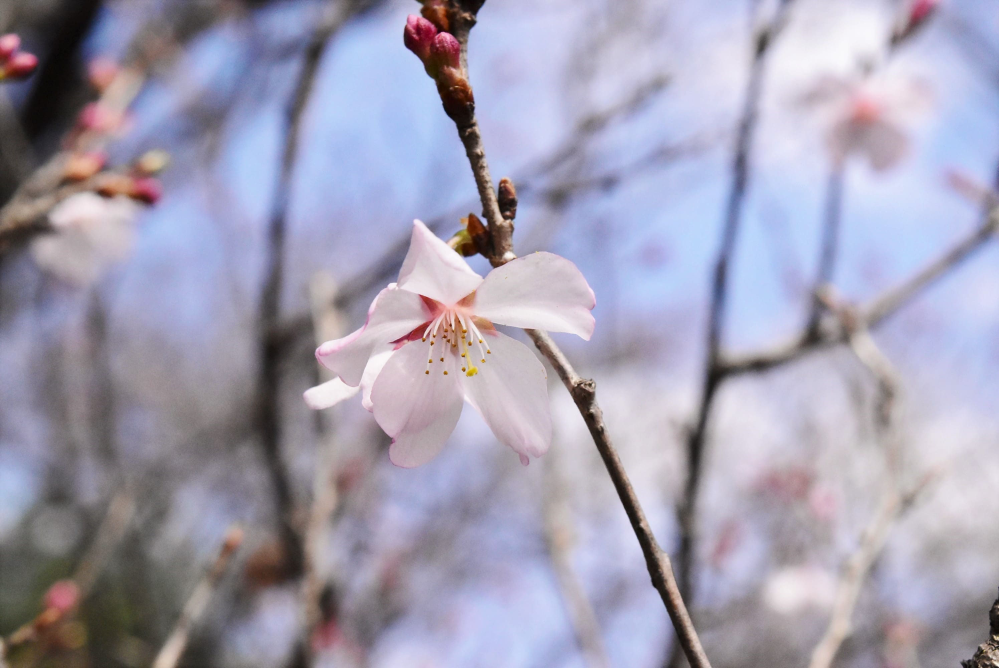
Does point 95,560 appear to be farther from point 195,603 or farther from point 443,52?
point 443,52

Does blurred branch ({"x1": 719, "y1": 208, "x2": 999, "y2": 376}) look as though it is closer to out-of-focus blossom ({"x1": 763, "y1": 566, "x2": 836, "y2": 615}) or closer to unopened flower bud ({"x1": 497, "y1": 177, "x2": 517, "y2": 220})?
unopened flower bud ({"x1": 497, "y1": 177, "x2": 517, "y2": 220})

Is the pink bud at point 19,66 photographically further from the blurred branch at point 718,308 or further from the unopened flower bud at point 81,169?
the blurred branch at point 718,308

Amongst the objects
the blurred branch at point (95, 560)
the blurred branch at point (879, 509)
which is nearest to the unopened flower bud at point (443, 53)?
the blurred branch at point (879, 509)

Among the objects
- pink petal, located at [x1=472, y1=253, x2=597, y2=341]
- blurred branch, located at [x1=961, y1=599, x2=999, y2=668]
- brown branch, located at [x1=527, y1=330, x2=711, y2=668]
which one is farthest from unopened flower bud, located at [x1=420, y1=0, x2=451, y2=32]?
blurred branch, located at [x1=961, y1=599, x2=999, y2=668]

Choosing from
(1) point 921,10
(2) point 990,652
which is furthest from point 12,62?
(1) point 921,10

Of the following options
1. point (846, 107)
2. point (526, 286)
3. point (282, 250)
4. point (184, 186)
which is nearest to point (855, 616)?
point (846, 107)

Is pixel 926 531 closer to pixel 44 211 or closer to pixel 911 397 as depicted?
pixel 911 397
